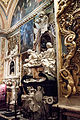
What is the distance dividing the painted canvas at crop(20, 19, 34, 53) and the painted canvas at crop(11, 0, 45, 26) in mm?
775

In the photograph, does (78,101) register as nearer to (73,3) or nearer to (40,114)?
(40,114)

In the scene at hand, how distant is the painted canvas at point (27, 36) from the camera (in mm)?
7563

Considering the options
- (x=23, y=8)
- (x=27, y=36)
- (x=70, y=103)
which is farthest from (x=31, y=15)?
(x=70, y=103)

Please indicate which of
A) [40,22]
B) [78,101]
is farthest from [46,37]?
[78,101]

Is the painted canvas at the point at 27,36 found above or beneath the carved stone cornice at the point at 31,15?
beneath

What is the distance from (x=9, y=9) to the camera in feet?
33.0

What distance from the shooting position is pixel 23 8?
28.4 ft

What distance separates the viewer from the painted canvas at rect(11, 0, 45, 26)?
302 inches

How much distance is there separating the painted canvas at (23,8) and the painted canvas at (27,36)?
2.54 feet

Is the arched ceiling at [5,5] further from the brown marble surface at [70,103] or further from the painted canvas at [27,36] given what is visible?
the brown marble surface at [70,103]

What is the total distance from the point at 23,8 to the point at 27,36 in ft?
6.40

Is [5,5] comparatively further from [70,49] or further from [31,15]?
[70,49]

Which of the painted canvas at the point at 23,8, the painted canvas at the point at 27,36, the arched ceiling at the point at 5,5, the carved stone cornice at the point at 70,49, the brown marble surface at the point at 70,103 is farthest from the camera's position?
the arched ceiling at the point at 5,5

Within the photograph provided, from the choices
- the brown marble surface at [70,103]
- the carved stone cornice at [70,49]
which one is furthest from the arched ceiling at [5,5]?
the brown marble surface at [70,103]
